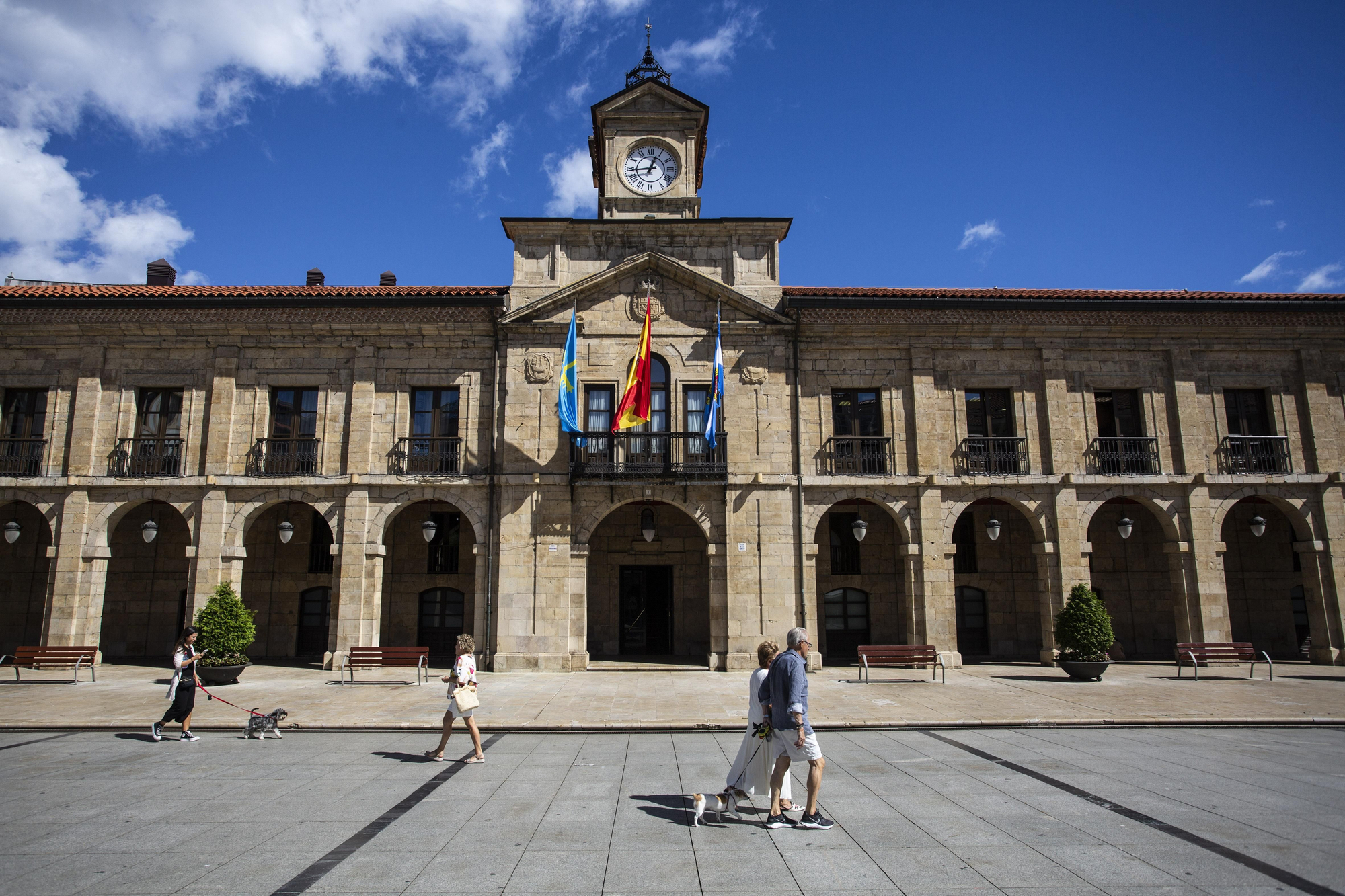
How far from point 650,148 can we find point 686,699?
1626 cm

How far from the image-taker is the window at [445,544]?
73.0ft

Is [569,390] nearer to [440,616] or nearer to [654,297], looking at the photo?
[654,297]

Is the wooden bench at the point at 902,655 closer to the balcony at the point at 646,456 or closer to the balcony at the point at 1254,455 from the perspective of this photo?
the balcony at the point at 646,456

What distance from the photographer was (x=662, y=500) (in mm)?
19703

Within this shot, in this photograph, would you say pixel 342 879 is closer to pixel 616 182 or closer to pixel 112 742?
pixel 112 742

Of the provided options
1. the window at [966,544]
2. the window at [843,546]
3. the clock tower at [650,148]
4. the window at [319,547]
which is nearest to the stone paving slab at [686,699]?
the window at [319,547]

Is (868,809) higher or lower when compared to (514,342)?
lower

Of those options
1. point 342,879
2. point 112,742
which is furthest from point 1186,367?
point 112,742

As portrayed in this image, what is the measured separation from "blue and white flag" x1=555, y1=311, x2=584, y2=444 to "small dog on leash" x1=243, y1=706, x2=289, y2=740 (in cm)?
915

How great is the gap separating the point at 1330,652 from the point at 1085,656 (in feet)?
28.8

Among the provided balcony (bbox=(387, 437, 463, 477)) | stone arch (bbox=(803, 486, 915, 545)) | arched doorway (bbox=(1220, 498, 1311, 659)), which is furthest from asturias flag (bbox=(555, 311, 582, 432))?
arched doorway (bbox=(1220, 498, 1311, 659))

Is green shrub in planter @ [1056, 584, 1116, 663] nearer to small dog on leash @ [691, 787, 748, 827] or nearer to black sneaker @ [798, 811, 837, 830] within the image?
black sneaker @ [798, 811, 837, 830]

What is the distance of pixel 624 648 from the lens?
22172mm

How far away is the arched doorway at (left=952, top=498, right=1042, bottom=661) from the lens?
2217cm
